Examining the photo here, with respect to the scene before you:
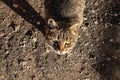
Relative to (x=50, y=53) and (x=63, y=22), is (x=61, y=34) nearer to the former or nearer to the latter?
(x=63, y=22)

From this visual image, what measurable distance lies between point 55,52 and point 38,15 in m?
0.57

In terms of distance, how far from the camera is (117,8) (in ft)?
14.4

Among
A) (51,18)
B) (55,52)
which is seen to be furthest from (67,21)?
(55,52)

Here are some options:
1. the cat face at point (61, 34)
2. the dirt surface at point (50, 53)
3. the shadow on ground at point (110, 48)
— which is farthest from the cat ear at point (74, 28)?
the shadow on ground at point (110, 48)

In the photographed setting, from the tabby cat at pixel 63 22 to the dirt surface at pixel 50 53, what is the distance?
0.29 meters

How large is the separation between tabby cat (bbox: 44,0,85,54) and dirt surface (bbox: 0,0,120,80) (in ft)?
0.94

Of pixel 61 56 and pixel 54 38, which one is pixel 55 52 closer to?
pixel 61 56

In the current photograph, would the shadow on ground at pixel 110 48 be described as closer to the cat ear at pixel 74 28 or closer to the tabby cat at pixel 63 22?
the tabby cat at pixel 63 22

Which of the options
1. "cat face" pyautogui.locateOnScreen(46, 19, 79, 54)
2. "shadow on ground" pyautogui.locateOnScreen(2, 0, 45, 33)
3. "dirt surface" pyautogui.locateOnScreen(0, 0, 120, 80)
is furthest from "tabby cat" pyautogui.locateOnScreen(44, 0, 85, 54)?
"shadow on ground" pyautogui.locateOnScreen(2, 0, 45, 33)

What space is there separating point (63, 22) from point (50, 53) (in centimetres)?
64

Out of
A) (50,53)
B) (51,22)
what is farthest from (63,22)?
(50,53)

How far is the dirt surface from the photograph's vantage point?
13.3 feet

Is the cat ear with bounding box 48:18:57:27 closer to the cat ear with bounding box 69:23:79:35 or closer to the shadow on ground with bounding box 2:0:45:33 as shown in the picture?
the cat ear with bounding box 69:23:79:35

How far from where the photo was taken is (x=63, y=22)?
11.9ft
